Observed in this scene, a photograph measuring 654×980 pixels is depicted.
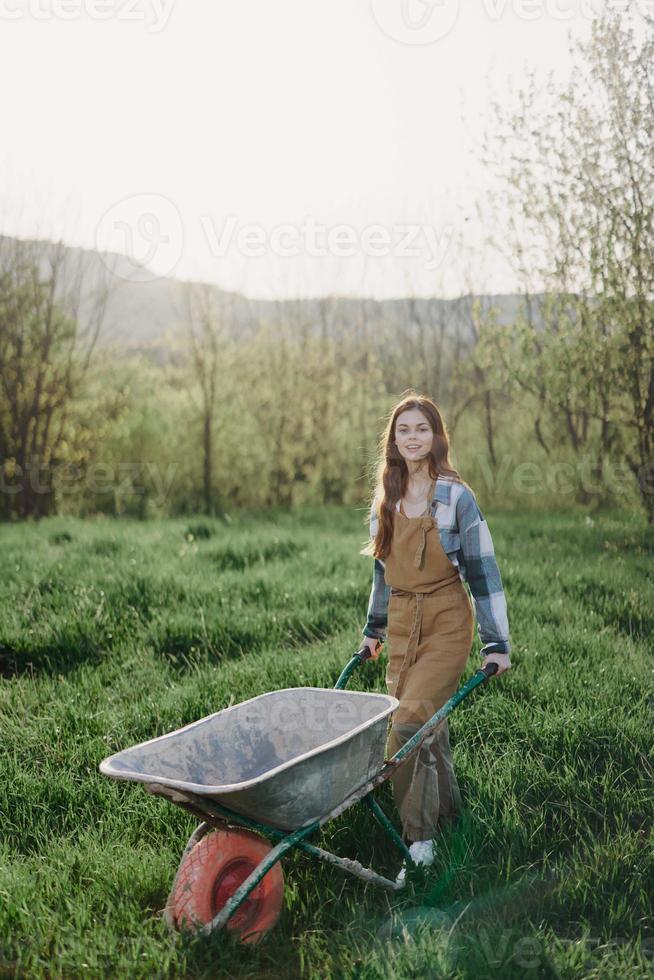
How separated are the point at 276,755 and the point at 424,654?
722 millimetres

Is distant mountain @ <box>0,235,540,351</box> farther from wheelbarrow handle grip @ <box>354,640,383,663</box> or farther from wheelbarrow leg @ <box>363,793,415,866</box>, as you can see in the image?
wheelbarrow leg @ <box>363,793,415,866</box>

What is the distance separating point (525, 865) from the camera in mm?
3082

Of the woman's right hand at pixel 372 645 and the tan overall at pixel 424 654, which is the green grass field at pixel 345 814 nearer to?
the tan overall at pixel 424 654

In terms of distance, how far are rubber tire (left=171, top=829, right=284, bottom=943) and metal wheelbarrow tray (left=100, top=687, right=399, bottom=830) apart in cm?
17

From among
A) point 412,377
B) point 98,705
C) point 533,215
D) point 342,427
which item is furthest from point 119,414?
point 98,705

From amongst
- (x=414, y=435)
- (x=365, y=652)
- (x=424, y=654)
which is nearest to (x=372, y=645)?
(x=365, y=652)

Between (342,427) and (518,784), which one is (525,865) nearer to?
(518,784)

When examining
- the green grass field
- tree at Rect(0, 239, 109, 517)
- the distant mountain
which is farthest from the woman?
tree at Rect(0, 239, 109, 517)

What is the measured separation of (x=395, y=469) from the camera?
3.65 m

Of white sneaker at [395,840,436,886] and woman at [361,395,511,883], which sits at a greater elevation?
woman at [361,395,511,883]

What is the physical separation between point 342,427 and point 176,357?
274 centimetres

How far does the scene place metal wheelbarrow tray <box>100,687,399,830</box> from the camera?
2.44 meters

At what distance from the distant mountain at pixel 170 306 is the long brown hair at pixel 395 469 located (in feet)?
24.5

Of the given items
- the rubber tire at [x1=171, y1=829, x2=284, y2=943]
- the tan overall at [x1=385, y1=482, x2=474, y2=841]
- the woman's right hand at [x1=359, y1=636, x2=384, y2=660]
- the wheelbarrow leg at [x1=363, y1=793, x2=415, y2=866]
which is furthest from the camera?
the woman's right hand at [x1=359, y1=636, x2=384, y2=660]
